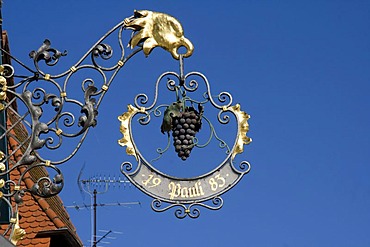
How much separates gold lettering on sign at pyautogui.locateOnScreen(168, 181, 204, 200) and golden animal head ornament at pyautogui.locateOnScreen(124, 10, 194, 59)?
4.68 feet

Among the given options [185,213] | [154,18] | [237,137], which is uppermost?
[154,18]

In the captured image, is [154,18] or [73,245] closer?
[154,18]

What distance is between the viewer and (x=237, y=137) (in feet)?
45.9

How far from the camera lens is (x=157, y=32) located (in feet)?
47.1

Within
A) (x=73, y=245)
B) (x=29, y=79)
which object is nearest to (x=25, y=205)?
(x=73, y=245)

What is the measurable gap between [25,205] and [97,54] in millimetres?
7531

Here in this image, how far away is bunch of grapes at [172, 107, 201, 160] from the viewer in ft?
45.4

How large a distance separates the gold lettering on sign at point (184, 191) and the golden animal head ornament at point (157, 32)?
1427 millimetres

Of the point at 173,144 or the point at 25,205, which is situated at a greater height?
the point at 25,205

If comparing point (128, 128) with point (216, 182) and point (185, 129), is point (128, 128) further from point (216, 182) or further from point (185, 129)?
point (216, 182)

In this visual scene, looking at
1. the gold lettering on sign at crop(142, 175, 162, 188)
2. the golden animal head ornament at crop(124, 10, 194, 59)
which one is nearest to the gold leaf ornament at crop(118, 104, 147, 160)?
the gold lettering on sign at crop(142, 175, 162, 188)

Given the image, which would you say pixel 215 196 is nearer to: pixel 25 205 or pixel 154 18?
pixel 154 18

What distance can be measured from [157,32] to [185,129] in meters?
1.12

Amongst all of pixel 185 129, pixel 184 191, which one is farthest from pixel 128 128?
pixel 184 191
